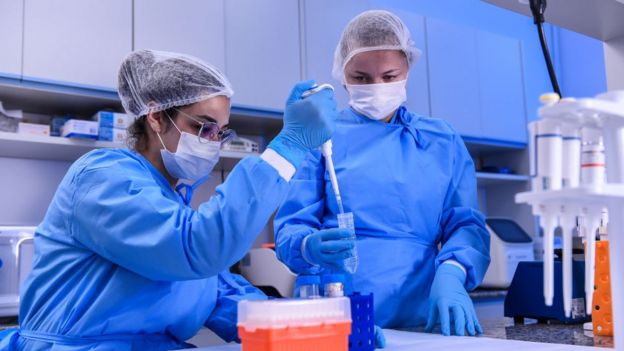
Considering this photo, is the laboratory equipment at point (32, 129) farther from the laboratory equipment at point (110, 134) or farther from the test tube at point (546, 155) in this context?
the test tube at point (546, 155)

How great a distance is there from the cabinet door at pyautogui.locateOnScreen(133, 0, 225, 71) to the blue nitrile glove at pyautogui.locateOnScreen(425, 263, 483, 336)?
1.60 meters

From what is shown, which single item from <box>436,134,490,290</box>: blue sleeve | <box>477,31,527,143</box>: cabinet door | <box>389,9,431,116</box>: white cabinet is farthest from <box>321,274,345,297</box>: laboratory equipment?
<box>477,31,527,143</box>: cabinet door

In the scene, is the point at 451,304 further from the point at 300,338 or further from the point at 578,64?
the point at 578,64

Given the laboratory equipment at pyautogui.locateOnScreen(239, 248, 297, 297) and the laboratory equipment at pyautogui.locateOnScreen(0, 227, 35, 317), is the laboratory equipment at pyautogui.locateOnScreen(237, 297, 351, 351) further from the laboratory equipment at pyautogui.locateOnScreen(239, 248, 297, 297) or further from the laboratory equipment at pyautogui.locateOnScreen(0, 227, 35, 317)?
the laboratory equipment at pyautogui.locateOnScreen(239, 248, 297, 297)

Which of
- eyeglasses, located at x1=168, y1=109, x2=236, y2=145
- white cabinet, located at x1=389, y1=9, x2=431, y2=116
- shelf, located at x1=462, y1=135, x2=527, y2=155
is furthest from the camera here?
shelf, located at x1=462, y1=135, x2=527, y2=155

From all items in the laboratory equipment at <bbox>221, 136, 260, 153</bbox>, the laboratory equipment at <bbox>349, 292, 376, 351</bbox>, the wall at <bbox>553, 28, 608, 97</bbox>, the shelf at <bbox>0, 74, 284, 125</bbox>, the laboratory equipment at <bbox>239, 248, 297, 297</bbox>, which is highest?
the wall at <bbox>553, 28, 608, 97</bbox>

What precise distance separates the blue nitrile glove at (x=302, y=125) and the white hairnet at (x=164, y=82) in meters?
0.29

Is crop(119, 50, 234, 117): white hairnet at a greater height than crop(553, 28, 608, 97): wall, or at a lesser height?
lesser

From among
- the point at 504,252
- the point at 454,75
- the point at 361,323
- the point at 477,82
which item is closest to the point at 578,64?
the point at 477,82

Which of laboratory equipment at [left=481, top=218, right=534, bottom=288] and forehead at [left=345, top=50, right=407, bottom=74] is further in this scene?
laboratory equipment at [left=481, top=218, right=534, bottom=288]

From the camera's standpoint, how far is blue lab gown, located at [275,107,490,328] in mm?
1396

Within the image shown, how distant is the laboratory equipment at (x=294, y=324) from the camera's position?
0.62 m

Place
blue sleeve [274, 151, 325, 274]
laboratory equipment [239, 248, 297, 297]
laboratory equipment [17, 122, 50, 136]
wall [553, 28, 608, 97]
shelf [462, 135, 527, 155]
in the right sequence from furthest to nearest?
1. wall [553, 28, 608, 97]
2. shelf [462, 135, 527, 155]
3. laboratory equipment [239, 248, 297, 297]
4. laboratory equipment [17, 122, 50, 136]
5. blue sleeve [274, 151, 325, 274]

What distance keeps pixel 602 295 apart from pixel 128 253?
0.76 metres
